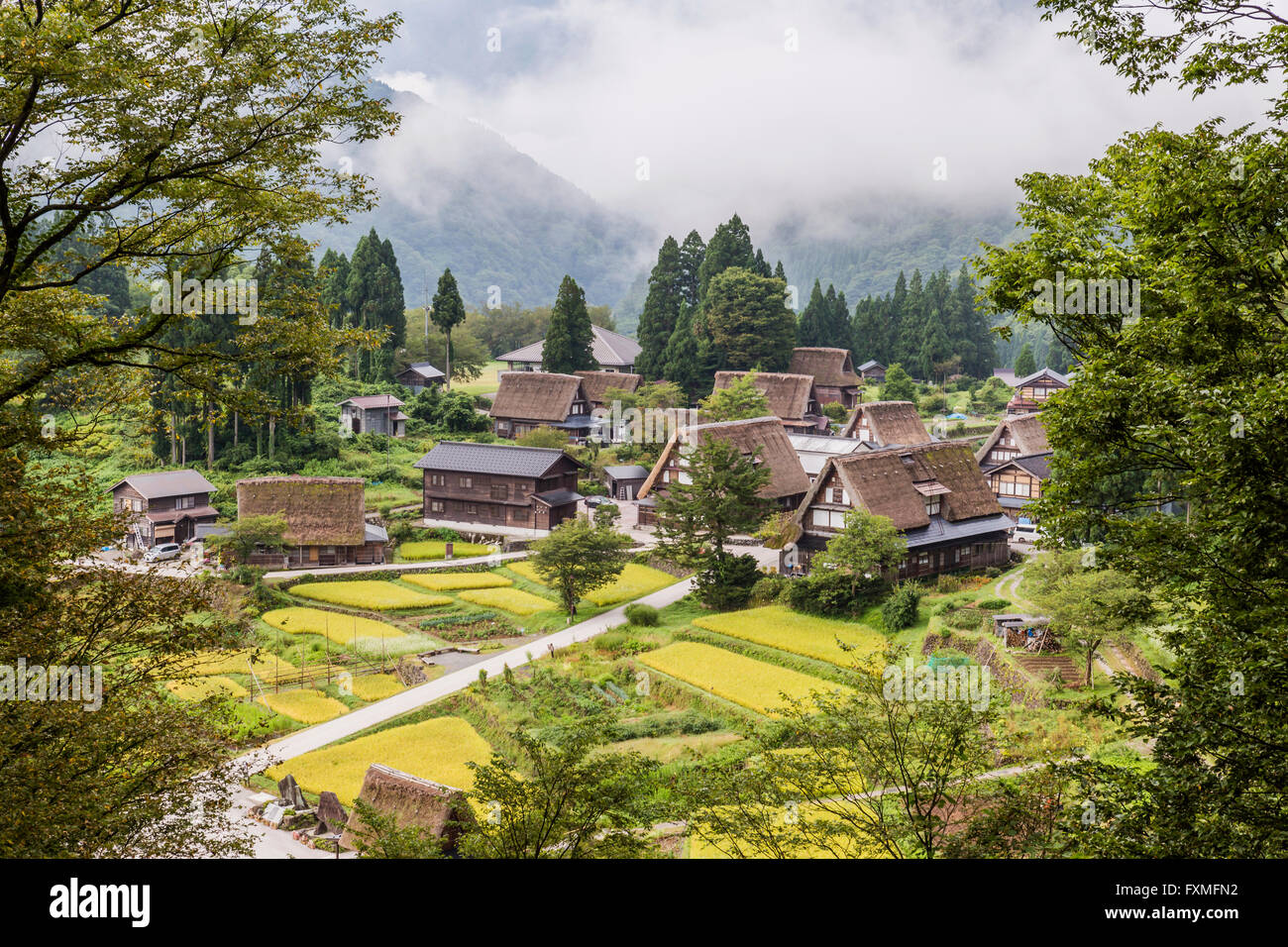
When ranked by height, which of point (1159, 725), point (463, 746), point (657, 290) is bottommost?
point (463, 746)

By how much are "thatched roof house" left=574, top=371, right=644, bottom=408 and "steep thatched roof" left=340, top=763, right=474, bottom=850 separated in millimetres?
31058

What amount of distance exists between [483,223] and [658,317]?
2131 inches

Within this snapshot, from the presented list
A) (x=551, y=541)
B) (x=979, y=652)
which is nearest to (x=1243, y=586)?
(x=979, y=652)

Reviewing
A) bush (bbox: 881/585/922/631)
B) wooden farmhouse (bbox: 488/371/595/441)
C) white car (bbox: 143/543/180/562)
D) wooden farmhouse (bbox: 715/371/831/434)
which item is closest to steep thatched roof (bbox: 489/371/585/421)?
wooden farmhouse (bbox: 488/371/595/441)

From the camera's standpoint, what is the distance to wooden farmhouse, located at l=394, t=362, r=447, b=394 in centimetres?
4716

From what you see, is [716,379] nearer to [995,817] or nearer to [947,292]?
[947,292]

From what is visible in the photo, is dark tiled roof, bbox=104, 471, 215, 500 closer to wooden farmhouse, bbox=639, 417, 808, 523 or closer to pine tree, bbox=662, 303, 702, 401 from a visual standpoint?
wooden farmhouse, bbox=639, 417, 808, 523

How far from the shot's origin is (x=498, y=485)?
114 feet

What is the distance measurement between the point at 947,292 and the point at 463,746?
42.8 metres

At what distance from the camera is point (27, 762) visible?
231 inches

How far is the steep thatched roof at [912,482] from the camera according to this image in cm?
2612

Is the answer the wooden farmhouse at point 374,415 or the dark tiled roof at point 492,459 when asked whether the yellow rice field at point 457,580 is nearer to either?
the dark tiled roof at point 492,459

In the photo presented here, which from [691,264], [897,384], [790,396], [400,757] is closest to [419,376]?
[691,264]

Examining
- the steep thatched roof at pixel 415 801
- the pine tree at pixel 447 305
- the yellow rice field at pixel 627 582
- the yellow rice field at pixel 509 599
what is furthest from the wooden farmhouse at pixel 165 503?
the steep thatched roof at pixel 415 801
